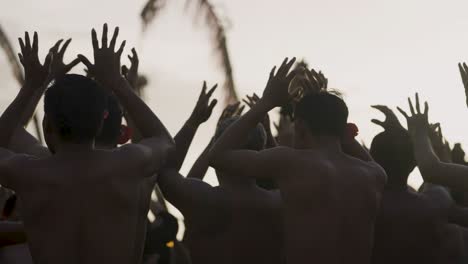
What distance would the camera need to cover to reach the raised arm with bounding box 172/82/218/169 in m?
6.54

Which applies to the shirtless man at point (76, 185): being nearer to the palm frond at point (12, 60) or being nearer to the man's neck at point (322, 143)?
the man's neck at point (322, 143)

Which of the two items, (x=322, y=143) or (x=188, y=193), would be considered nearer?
(x=322, y=143)

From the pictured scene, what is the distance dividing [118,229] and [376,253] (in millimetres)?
2428

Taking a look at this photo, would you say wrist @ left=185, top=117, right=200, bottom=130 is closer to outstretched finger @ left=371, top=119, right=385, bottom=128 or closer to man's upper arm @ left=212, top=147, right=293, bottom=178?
man's upper arm @ left=212, top=147, right=293, bottom=178

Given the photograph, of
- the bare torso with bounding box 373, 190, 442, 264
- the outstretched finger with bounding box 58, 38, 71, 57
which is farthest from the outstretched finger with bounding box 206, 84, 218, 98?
the bare torso with bounding box 373, 190, 442, 264

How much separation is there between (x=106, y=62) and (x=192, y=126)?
0.85 meters

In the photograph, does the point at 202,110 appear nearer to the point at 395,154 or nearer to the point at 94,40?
the point at 94,40

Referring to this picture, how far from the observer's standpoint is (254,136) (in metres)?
7.12

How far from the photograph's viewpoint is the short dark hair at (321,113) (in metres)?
6.20

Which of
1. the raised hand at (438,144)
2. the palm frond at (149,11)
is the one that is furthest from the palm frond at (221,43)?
the raised hand at (438,144)

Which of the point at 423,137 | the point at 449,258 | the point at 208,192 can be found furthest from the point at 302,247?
the point at 449,258

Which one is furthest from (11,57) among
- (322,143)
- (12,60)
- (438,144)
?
(322,143)

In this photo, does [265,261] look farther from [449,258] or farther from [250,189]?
[449,258]

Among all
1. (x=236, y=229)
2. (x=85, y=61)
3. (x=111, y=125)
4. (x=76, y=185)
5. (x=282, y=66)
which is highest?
(x=282, y=66)
